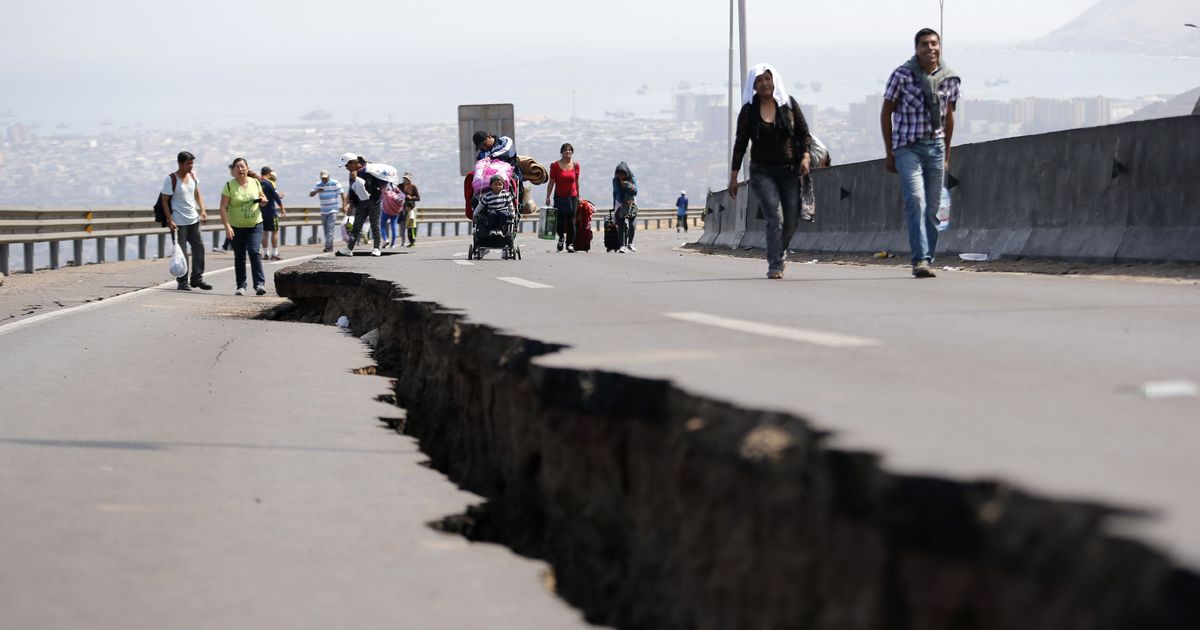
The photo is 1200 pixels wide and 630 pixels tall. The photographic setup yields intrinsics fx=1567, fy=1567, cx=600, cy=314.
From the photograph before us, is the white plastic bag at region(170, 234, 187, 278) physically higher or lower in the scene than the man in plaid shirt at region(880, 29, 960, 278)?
lower

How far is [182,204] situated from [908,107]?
415 inches

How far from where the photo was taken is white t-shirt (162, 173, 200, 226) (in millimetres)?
19406

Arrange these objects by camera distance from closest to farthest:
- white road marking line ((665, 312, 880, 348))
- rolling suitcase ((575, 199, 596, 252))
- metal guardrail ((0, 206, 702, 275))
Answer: white road marking line ((665, 312, 880, 348)) < metal guardrail ((0, 206, 702, 275)) < rolling suitcase ((575, 199, 596, 252))

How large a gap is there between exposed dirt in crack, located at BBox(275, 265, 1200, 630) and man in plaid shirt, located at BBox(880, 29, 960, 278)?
624 cm

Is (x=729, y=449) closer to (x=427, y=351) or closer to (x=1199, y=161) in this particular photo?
(x=427, y=351)

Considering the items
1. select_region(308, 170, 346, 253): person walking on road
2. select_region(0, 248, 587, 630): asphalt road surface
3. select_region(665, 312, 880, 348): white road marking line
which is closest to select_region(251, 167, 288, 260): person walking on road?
select_region(308, 170, 346, 253): person walking on road

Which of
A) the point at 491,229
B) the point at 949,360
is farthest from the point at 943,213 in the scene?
the point at 491,229

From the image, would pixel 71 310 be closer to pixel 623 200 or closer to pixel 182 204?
pixel 182 204

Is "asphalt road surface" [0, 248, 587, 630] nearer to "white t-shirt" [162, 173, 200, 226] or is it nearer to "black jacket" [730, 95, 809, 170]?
"black jacket" [730, 95, 809, 170]

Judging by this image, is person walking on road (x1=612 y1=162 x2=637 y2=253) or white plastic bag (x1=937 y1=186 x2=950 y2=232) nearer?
white plastic bag (x1=937 y1=186 x2=950 y2=232)

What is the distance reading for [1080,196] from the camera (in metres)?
13.6

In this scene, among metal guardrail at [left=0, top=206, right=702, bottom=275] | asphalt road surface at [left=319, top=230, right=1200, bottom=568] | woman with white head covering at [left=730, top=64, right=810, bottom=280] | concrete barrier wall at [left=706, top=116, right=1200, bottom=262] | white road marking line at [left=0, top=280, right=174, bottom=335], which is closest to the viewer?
asphalt road surface at [left=319, top=230, right=1200, bottom=568]

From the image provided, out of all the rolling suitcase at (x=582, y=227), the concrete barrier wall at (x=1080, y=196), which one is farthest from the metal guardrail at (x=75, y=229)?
the concrete barrier wall at (x=1080, y=196)

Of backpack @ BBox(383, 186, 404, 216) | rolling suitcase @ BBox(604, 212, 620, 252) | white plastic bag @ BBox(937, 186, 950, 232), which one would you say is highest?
backpack @ BBox(383, 186, 404, 216)
